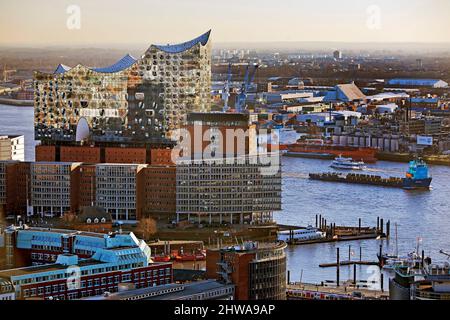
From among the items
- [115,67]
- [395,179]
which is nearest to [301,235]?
[115,67]

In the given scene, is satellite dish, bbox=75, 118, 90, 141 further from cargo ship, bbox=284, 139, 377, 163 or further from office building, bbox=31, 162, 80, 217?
cargo ship, bbox=284, 139, 377, 163

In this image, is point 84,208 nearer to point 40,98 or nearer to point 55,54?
point 55,54

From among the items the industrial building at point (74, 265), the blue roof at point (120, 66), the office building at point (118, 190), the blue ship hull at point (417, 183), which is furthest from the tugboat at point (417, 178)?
the industrial building at point (74, 265)

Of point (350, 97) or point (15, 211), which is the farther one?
point (350, 97)

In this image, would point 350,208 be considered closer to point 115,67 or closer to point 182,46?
point 182,46

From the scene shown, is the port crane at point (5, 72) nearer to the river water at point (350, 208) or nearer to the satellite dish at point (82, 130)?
the river water at point (350, 208)

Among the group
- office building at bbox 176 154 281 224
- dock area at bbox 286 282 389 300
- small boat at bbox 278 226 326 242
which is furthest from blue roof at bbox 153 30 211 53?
dock area at bbox 286 282 389 300
